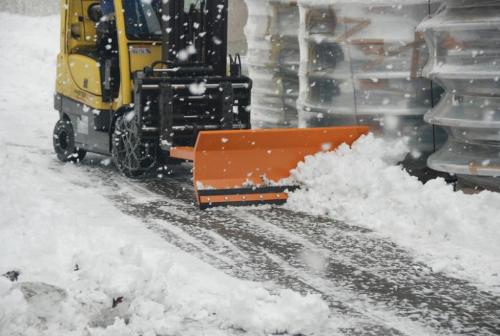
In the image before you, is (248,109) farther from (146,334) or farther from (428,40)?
(146,334)

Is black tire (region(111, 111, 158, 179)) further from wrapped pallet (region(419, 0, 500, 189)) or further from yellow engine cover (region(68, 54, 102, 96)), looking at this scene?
wrapped pallet (region(419, 0, 500, 189))

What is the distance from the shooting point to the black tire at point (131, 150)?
10383 millimetres

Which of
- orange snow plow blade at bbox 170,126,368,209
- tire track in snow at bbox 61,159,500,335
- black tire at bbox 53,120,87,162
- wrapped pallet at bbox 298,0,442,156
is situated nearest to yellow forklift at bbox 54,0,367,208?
orange snow plow blade at bbox 170,126,368,209

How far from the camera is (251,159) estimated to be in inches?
359

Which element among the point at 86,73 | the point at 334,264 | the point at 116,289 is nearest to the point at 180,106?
the point at 86,73

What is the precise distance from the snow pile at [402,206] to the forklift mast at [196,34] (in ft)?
7.15

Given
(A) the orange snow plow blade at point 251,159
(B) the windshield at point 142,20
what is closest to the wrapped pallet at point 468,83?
(A) the orange snow plow blade at point 251,159

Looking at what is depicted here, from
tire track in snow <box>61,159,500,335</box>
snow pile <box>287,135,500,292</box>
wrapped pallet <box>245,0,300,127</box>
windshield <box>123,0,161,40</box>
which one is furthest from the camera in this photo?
wrapped pallet <box>245,0,300,127</box>

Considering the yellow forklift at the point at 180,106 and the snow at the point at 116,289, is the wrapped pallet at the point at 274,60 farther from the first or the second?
the snow at the point at 116,289

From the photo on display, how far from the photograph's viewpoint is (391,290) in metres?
6.02

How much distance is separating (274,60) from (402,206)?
187 inches

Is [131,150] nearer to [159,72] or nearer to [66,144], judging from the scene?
[159,72]

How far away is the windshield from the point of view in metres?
10.7

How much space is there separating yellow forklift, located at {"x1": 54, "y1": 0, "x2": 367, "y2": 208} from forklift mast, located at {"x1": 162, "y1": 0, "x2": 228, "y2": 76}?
1 cm
